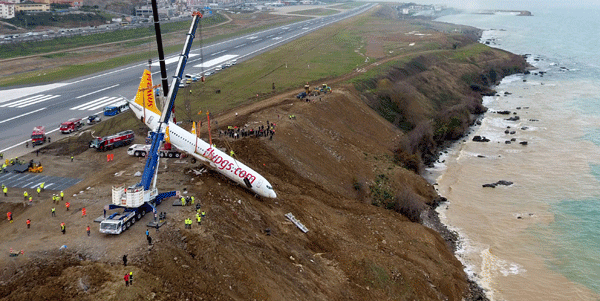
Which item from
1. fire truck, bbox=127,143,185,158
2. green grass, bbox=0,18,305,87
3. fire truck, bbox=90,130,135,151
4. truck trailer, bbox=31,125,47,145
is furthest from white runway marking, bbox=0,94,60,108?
fire truck, bbox=127,143,185,158

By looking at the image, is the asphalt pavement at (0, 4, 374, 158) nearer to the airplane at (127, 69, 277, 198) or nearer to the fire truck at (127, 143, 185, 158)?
the fire truck at (127, 143, 185, 158)

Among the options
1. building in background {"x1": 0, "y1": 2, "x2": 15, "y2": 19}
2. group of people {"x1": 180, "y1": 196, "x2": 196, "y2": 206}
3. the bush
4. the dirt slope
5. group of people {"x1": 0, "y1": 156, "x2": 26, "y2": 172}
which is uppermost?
building in background {"x1": 0, "y1": 2, "x2": 15, "y2": 19}

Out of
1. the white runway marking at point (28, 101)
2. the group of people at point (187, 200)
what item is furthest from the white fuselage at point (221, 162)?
the white runway marking at point (28, 101)

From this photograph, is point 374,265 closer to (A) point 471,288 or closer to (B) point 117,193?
(A) point 471,288

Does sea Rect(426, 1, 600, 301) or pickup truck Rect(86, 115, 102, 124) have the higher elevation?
pickup truck Rect(86, 115, 102, 124)

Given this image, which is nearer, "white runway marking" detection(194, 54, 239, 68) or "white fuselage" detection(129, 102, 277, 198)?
"white fuselage" detection(129, 102, 277, 198)

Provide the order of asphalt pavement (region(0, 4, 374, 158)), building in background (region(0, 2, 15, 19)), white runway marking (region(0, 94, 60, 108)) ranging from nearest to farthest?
asphalt pavement (region(0, 4, 374, 158))
white runway marking (region(0, 94, 60, 108))
building in background (region(0, 2, 15, 19))

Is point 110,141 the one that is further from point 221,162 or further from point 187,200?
point 187,200
